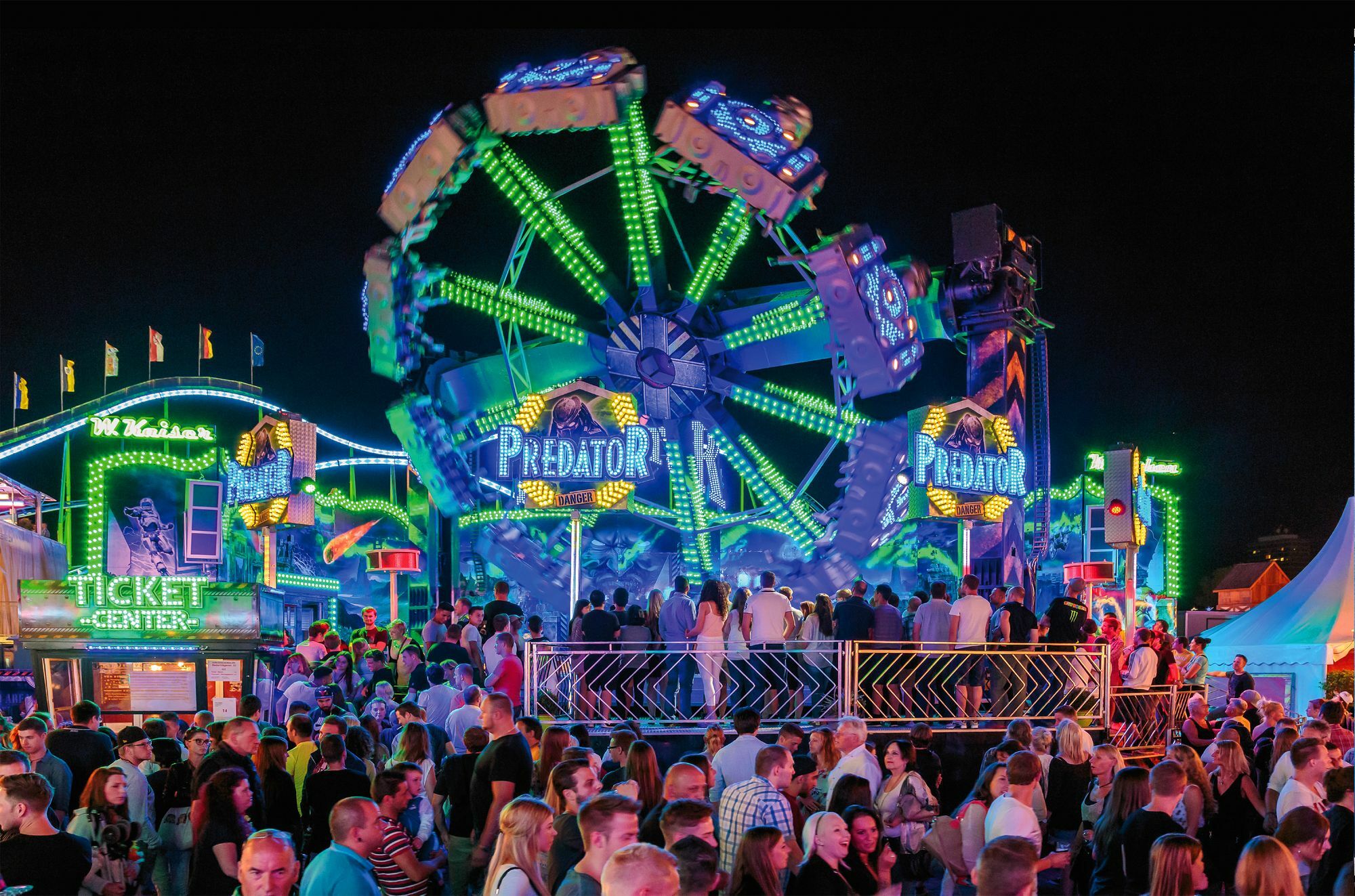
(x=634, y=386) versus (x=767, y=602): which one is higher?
(x=634, y=386)

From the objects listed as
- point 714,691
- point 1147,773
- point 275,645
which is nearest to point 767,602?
point 714,691

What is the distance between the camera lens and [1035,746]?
999cm

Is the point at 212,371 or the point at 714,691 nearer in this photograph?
the point at 714,691

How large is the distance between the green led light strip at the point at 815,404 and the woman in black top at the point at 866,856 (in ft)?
60.4

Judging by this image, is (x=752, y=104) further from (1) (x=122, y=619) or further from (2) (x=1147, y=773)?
(2) (x=1147, y=773)

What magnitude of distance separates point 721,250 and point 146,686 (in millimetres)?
12860

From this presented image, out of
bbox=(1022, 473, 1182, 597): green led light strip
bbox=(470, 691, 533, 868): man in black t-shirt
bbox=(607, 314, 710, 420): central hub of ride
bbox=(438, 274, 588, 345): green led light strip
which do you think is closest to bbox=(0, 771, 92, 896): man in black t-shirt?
bbox=(470, 691, 533, 868): man in black t-shirt

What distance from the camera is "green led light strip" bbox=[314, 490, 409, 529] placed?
4494cm

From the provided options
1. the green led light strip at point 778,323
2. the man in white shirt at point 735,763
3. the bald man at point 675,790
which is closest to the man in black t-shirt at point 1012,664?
the man in white shirt at point 735,763

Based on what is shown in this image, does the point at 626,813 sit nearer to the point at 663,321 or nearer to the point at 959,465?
the point at 959,465

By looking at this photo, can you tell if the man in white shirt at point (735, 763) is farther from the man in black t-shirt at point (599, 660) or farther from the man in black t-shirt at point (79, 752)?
the man in black t-shirt at point (79, 752)

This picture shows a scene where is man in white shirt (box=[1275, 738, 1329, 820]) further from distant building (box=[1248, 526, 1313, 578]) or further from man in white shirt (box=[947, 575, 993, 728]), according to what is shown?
distant building (box=[1248, 526, 1313, 578])

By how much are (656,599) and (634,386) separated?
12.7 meters

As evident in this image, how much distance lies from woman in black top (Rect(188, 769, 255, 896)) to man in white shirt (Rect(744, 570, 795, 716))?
659 cm
